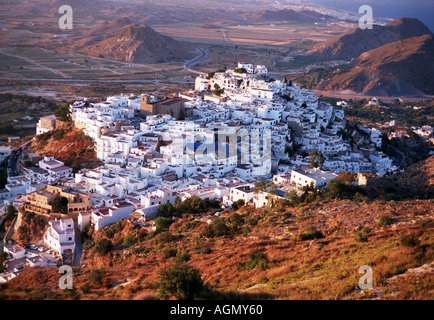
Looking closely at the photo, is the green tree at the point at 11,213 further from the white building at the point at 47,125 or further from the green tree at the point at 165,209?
the white building at the point at 47,125

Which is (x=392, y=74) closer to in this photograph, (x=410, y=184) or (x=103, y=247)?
(x=410, y=184)

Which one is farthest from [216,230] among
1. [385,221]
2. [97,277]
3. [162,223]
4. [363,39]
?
[363,39]

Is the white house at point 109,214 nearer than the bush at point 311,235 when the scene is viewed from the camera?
No

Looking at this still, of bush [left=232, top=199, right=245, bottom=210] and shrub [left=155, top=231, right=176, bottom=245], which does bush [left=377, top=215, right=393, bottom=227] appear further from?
bush [left=232, top=199, right=245, bottom=210]

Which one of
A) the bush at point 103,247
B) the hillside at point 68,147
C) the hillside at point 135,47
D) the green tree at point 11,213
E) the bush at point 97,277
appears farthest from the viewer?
the hillside at point 135,47

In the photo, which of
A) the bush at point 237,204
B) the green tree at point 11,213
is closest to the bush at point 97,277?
the bush at point 237,204

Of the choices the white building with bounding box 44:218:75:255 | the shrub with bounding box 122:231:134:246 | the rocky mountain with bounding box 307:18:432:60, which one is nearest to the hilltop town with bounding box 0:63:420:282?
the white building with bounding box 44:218:75:255

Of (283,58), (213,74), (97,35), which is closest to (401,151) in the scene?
(213,74)
